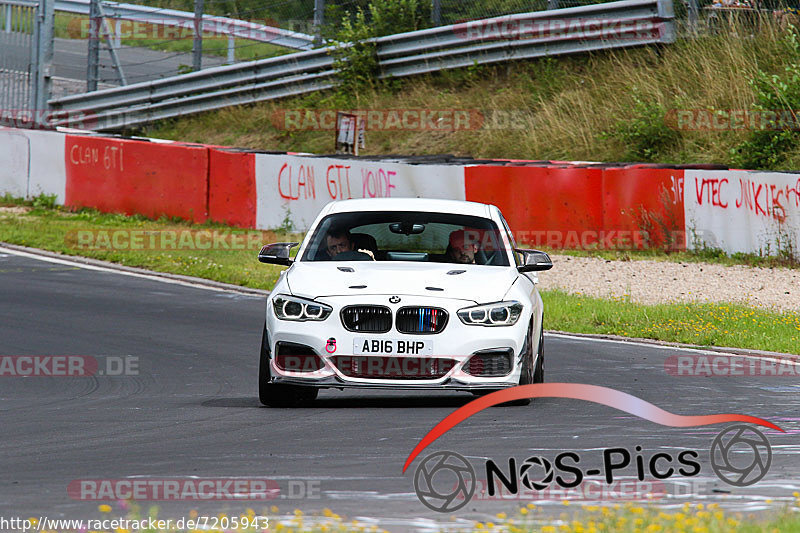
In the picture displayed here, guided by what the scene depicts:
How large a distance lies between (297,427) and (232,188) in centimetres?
1566

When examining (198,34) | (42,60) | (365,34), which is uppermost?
(365,34)

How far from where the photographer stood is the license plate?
9016 mm

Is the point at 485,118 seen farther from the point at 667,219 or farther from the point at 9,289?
the point at 9,289

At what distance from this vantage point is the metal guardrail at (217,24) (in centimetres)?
3142

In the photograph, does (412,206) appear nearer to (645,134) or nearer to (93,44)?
(645,134)

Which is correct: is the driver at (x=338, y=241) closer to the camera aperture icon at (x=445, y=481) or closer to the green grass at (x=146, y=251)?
the camera aperture icon at (x=445, y=481)

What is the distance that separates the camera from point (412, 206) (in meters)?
10.6

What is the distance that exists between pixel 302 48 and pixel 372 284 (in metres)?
24.5

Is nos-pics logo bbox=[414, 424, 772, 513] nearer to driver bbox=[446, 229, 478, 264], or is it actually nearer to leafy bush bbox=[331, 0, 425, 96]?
driver bbox=[446, 229, 478, 264]

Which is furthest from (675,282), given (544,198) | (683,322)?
(683,322)

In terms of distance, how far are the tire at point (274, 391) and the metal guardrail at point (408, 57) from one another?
18941 mm

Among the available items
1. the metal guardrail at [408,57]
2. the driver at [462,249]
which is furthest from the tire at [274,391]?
the metal guardrail at [408,57]

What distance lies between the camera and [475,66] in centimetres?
3036

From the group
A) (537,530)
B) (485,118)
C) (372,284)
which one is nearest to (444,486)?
(537,530)
